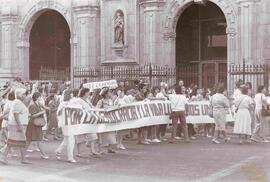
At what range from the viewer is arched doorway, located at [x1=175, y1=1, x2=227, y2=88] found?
1171 inches

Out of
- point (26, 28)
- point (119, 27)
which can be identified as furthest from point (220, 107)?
point (26, 28)

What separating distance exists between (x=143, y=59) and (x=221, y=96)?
11.5 meters

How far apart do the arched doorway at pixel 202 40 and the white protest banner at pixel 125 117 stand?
10.8 meters

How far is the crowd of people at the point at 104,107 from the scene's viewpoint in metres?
13.2

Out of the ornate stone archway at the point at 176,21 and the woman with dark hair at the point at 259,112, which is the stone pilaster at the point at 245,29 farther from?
the woman with dark hair at the point at 259,112

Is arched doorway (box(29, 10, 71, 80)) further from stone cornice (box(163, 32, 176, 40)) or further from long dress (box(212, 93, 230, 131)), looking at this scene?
long dress (box(212, 93, 230, 131))

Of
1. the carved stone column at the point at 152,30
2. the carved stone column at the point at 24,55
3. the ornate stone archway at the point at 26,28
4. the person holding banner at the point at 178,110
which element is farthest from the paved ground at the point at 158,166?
the carved stone column at the point at 24,55

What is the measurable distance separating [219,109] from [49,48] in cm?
1999

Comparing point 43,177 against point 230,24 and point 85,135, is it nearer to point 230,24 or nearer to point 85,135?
point 85,135

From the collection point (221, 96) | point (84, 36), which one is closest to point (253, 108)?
point (221, 96)

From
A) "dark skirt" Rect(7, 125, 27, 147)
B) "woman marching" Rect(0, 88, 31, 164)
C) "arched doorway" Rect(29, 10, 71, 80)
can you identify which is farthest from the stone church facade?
"dark skirt" Rect(7, 125, 27, 147)

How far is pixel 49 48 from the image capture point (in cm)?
3512

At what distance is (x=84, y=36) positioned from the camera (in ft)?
97.5

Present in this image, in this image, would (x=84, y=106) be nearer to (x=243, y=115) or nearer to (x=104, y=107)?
(x=104, y=107)
